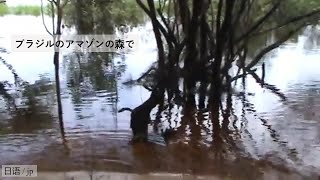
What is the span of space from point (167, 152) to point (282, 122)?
602 millimetres

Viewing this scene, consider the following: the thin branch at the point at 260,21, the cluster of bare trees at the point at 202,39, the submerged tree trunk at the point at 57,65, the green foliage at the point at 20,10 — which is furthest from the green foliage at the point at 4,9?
the thin branch at the point at 260,21

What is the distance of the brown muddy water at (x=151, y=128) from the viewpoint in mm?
→ 1660

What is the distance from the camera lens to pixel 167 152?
1.78m

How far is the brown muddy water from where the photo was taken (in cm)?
166

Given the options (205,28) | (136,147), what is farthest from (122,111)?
(205,28)

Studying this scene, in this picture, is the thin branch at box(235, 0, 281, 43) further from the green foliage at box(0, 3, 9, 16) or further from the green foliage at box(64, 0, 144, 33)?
the green foliage at box(0, 3, 9, 16)

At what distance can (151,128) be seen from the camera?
1.95 meters

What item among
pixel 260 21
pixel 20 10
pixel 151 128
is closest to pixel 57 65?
pixel 20 10

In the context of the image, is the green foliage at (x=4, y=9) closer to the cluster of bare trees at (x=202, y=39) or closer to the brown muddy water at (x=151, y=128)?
the brown muddy water at (x=151, y=128)

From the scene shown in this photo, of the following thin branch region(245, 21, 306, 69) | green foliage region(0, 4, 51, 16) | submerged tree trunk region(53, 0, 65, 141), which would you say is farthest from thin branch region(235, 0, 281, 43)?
green foliage region(0, 4, 51, 16)

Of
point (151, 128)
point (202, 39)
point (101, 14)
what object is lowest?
point (151, 128)

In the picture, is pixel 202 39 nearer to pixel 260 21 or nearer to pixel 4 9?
pixel 260 21

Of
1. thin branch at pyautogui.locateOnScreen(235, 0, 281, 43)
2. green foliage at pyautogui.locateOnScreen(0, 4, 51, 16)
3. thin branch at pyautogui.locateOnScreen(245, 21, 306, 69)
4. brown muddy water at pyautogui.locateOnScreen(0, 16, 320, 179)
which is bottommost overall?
brown muddy water at pyautogui.locateOnScreen(0, 16, 320, 179)

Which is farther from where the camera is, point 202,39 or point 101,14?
point 101,14
